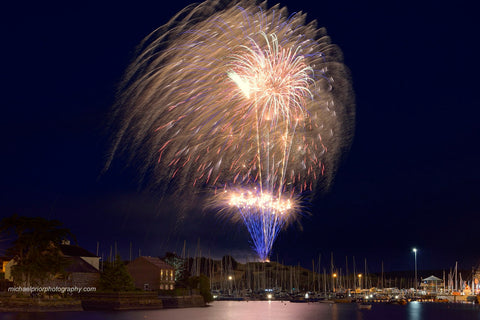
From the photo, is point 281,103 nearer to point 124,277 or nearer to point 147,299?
point 124,277

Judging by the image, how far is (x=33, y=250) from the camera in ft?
225

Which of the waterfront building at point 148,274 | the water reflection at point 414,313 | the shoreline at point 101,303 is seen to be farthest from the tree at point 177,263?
the water reflection at point 414,313

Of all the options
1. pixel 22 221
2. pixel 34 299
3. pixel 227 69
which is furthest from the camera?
pixel 22 221

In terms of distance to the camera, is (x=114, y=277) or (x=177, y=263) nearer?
(x=114, y=277)

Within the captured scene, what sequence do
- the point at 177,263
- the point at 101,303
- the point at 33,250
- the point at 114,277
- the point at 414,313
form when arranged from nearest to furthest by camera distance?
the point at 33,250, the point at 101,303, the point at 114,277, the point at 414,313, the point at 177,263

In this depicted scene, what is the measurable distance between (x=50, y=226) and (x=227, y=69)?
3520 centimetres

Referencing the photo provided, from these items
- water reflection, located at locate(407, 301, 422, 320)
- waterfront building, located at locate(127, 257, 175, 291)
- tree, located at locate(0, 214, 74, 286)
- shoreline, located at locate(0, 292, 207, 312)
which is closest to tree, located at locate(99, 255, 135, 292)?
shoreline, located at locate(0, 292, 207, 312)

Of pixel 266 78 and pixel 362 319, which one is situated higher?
pixel 266 78

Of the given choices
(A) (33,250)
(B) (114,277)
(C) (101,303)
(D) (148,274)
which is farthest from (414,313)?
(A) (33,250)

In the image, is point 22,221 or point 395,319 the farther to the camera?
point 395,319

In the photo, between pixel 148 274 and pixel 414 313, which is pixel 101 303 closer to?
pixel 148 274

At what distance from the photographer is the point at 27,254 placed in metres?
68.2

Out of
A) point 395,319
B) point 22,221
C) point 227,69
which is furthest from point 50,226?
point 395,319

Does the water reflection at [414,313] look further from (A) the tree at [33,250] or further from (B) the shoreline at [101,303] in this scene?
(A) the tree at [33,250]
